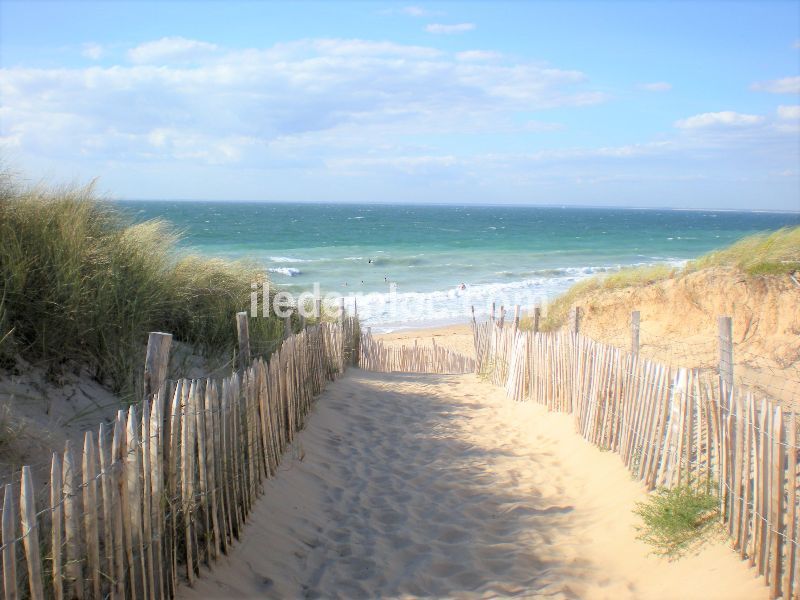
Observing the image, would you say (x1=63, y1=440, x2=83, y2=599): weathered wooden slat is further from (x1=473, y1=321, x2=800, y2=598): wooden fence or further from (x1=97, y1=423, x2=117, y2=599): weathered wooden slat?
(x1=473, y1=321, x2=800, y2=598): wooden fence

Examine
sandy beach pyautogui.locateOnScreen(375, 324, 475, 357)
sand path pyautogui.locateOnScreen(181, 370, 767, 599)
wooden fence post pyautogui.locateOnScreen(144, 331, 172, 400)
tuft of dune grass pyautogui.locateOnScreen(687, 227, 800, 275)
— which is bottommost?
sandy beach pyautogui.locateOnScreen(375, 324, 475, 357)

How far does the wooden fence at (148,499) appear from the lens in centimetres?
226

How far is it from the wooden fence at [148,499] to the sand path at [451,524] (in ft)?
0.85

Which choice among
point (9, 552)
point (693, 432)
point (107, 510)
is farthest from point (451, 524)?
point (9, 552)

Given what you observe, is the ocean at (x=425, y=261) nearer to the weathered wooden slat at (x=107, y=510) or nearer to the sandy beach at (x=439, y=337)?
the sandy beach at (x=439, y=337)

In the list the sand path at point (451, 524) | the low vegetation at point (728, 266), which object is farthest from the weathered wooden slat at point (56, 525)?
the low vegetation at point (728, 266)

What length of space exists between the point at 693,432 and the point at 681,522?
0.78 metres

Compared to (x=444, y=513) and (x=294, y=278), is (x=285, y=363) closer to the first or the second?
(x=444, y=513)

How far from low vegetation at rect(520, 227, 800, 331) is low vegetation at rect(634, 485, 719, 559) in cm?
903

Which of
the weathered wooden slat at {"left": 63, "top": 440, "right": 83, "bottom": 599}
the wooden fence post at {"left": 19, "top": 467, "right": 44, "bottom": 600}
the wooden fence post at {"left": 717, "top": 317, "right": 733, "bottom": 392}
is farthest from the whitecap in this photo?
the wooden fence post at {"left": 19, "top": 467, "right": 44, "bottom": 600}

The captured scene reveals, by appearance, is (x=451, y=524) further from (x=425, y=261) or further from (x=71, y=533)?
(x=425, y=261)

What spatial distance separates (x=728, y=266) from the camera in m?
12.4

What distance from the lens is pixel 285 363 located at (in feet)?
16.9

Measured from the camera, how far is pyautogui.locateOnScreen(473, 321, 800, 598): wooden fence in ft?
9.72
